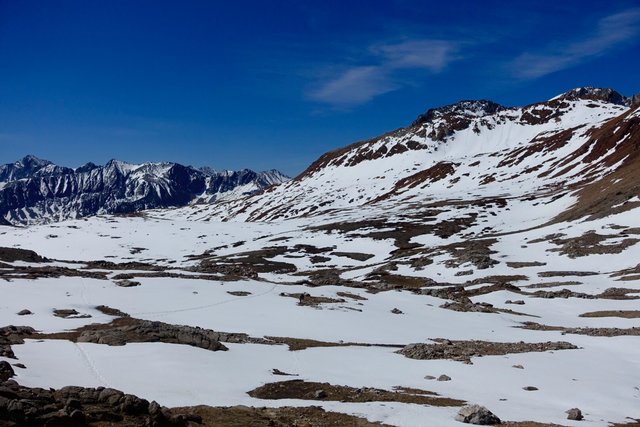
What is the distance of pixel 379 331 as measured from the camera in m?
39.8

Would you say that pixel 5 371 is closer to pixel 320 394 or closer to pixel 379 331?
pixel 320 394

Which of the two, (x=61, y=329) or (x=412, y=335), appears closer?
(x=61, y=329)

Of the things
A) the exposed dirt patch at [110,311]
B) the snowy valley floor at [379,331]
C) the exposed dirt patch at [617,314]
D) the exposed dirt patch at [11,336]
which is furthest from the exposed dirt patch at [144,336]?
the exposed dirt patch at [617,314]

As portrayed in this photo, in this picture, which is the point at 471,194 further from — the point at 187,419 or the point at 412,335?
the point at 187,419

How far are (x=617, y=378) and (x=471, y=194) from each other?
14501cm

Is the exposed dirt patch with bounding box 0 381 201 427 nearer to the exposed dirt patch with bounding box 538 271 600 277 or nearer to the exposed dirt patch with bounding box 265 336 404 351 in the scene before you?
the exposed dirt patch with bounding box 265 336 404 351

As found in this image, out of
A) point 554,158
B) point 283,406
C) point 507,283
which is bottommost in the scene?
point 283,406

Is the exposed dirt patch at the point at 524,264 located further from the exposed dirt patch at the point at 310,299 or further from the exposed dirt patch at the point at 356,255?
the exposed dirt patch at the point at 310,299

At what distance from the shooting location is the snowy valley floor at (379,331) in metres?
21.4

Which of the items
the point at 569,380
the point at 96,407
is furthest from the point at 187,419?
the point at 569,380

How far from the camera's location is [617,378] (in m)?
26.5

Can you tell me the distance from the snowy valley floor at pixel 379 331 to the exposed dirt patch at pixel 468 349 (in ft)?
0.46

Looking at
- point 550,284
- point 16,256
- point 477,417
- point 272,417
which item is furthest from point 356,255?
point 272,417

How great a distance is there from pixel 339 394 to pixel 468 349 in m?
14.3
